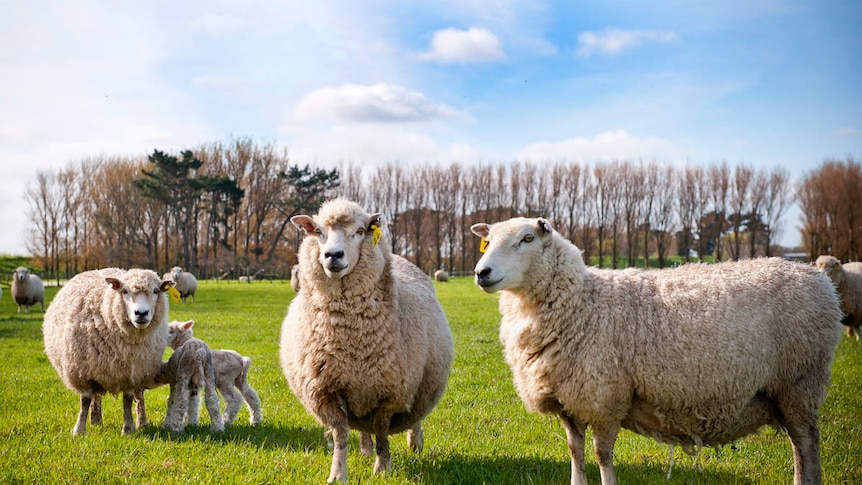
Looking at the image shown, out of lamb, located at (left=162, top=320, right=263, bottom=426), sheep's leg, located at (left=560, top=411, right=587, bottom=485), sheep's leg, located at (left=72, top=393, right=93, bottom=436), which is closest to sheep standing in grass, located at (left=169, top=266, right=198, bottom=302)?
lamb, located at (left=162, top=320, right=263, bottom=426)

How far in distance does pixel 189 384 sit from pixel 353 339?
9.20ft

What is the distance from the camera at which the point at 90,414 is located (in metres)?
6.84

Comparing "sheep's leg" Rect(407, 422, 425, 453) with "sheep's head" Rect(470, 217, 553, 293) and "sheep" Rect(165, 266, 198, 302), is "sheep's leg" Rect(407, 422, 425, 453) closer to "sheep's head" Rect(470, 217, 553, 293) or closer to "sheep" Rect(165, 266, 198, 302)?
"sheep's head" Rect(470, 217, 553, 293)

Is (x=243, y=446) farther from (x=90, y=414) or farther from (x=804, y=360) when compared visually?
(x=804, y=360)

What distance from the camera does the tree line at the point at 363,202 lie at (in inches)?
1991

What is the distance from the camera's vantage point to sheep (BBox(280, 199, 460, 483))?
4891 mm

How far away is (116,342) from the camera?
6387 mm

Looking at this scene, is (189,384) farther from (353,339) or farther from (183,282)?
(183,282)

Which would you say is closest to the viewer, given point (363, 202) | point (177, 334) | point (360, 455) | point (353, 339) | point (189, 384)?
point (353, 339)

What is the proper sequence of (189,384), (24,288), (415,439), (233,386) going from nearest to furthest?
(415,439) < (189,384) < (233,386) < (24,288)

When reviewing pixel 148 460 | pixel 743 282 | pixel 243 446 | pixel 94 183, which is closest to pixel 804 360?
pixel 743 282

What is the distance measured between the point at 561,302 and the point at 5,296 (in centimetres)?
3510

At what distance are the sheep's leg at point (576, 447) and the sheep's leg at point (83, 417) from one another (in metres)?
4.97

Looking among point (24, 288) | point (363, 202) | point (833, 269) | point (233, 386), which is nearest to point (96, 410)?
point (233, 386)
